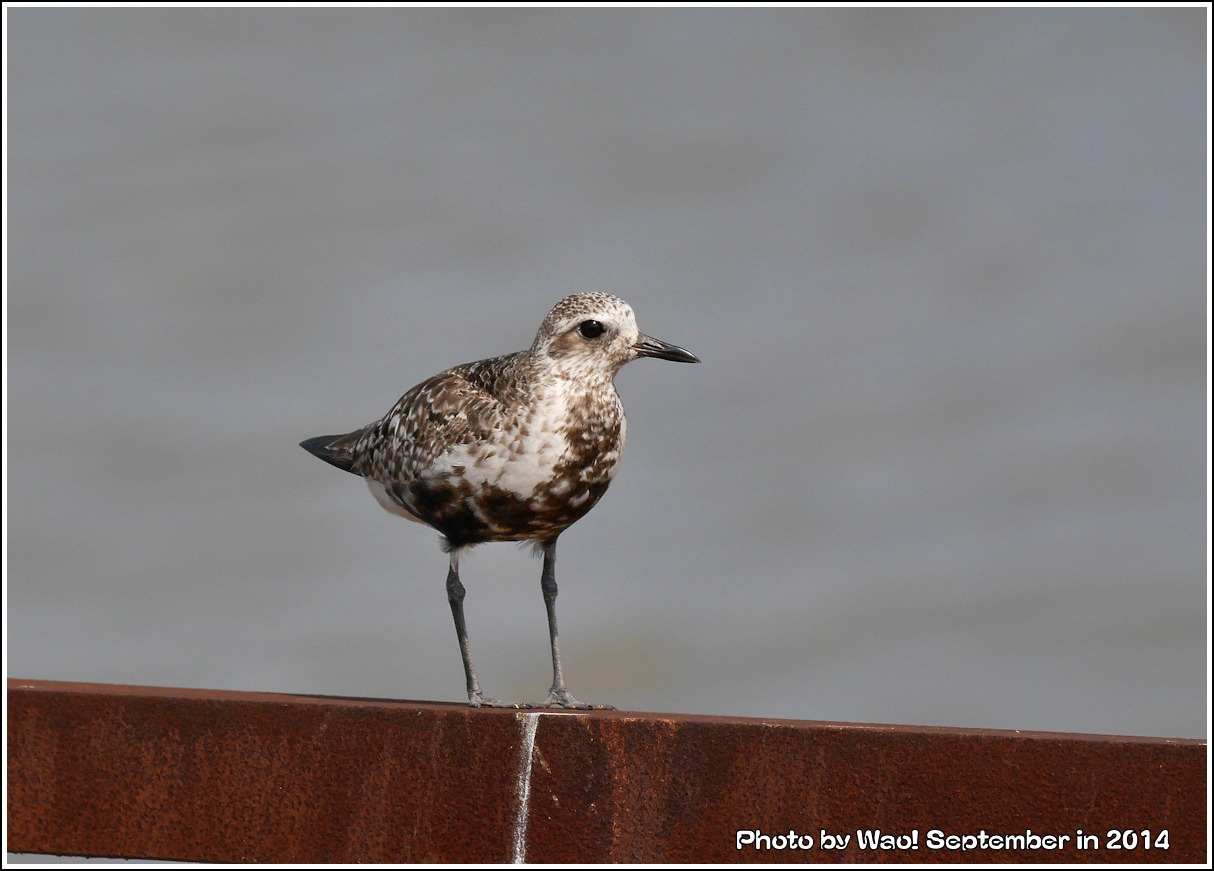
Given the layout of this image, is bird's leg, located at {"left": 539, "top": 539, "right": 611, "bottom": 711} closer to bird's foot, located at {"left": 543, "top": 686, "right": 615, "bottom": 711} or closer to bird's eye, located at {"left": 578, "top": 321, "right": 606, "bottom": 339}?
bird's foot, located at {"left": 543, "top": 686, "right": 615, "bottom": 711}

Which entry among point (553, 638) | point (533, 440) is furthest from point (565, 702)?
point (533, 440)

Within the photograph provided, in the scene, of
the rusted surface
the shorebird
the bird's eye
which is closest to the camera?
the rusted surface

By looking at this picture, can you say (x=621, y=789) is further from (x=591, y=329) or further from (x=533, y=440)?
(x=591, y=329)

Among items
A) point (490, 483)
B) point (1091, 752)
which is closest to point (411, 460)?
point (490, 483)

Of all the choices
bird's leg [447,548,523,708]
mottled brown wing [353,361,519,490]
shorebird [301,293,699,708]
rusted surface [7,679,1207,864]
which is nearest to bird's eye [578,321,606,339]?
shorebird [301,293,699,708]

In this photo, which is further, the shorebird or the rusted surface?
the shorebird

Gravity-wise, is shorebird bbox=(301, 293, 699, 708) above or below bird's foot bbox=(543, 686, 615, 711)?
above

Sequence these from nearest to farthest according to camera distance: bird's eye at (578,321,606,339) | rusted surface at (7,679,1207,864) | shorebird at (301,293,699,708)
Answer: rusted surface at (7,679,1207,864), shorebird at (301,293,699,708), bird's eye at (578,321,606,339)

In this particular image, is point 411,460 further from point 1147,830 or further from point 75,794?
point 1147,830

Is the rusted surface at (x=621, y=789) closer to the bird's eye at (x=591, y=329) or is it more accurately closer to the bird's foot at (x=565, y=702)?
the bird's foot at (x=565, y=702)
